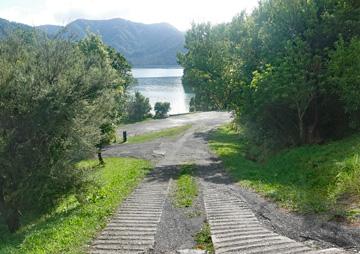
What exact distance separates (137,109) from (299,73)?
50385 millimetres

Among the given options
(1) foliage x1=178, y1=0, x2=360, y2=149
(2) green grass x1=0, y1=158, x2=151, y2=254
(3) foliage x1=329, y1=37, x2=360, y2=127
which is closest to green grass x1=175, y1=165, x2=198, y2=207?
(2) green grass x1=0, y1=158, x2=151, y2=254

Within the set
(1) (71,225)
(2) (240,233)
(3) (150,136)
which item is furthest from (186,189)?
(3) (150,136)

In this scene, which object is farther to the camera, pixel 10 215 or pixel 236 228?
pixel 10 215

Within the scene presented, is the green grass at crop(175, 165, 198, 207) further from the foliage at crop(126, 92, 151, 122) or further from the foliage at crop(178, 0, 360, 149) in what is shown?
the foliage at crop(126, 92, 151, 122)

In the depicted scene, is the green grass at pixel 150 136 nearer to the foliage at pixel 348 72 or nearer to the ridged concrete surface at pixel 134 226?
the foliage at pixel 348 72

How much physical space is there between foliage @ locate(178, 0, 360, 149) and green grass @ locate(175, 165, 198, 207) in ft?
20.4

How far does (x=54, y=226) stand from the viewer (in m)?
13.6

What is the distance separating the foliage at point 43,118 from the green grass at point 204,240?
6610 mm

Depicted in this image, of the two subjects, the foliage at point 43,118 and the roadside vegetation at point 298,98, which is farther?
the roadside vegetation at point 298,98

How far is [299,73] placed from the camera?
22.6 metres

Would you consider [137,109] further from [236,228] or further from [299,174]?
→ [236,228]

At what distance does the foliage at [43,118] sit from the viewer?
48.5 ft

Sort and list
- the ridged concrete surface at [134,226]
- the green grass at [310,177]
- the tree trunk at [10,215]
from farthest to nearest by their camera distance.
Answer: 1. the tree trunk at [10,215]
2. the green grass at [310,177]
3. the ridged concrete surface at [134,226]

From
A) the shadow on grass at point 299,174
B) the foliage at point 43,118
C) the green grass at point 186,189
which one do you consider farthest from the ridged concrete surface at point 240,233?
the foliage at point 43,118
